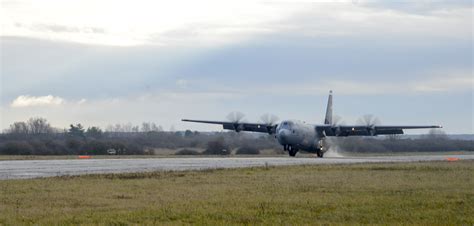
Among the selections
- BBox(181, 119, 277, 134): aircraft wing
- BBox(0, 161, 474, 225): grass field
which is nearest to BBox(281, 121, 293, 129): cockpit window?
BBox(181, 119, 277, 134): aircraft wing

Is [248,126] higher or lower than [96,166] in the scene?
higher

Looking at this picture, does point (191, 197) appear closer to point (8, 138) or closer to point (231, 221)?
point (231, 221)

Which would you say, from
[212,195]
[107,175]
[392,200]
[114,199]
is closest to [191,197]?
[212,195]

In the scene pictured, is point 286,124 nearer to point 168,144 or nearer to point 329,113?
point 329,113

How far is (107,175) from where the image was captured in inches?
1457

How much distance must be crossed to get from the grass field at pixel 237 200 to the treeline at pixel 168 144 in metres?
58.6

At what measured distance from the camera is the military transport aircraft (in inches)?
3031

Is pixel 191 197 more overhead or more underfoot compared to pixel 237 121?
→ more underfoot

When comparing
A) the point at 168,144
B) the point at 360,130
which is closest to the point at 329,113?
the point at 360,130

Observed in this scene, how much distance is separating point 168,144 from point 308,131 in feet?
186

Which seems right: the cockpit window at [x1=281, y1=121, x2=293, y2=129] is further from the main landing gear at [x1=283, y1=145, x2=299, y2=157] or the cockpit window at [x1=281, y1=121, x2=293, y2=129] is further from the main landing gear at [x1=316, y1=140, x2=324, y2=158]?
the main landing gear at [x1=316, y1=140, x2=324, y2=158]

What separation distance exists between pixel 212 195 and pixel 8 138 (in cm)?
10282

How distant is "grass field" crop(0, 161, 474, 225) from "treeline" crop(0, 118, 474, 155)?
58.6 m

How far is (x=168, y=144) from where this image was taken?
436 feet
